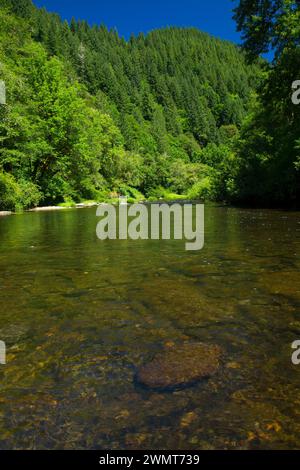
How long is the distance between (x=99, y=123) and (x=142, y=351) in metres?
63.0

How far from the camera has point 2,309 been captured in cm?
505

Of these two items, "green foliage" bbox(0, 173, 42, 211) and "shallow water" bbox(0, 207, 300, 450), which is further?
"green foliage" bbox(0, 173, 42, 211)

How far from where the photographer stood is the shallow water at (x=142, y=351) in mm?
2469

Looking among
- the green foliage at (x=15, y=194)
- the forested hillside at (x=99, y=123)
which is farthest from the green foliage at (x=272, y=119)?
the green foliage at (x=15, y=194)

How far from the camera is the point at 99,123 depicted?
6281cm

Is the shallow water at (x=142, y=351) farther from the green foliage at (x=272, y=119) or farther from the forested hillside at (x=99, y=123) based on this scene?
the forested hillside at (x=99, y=123)

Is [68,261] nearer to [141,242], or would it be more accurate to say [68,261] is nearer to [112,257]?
[112,257]

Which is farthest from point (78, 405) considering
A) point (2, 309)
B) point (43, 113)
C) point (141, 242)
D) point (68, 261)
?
point (43, 113)

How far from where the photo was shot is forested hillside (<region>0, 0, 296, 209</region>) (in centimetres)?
3438

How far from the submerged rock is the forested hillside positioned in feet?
75.3

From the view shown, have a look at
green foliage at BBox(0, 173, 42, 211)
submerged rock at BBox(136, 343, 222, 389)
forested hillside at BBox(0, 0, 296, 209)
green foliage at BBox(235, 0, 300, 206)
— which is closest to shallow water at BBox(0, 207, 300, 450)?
submerged rock at BBox(136, 343, 222, 389)

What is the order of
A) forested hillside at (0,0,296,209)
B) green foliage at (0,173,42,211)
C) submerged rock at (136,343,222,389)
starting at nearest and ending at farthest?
submerged rock at (136,343,222,389) < green foliage at (0,173,42,211) < forested hillside at (0,0,296,209)

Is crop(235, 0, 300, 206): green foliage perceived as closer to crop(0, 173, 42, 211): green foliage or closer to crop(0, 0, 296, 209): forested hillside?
crop(0, 0, 296, 209): forested hillside

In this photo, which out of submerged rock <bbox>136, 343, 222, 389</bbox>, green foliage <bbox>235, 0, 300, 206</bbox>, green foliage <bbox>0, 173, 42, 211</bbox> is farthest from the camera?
green foliage <bbox>0, 173, 42, 211</bbox>
